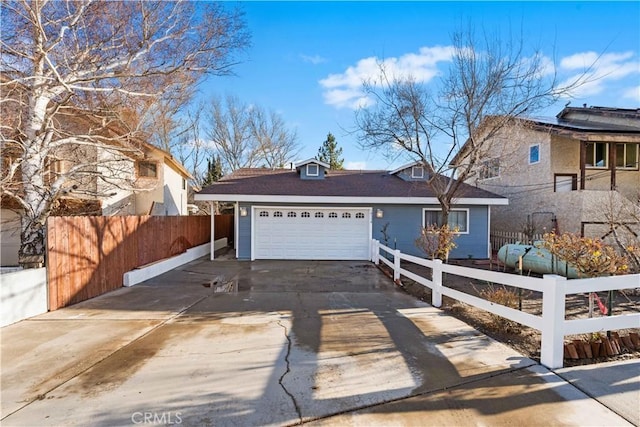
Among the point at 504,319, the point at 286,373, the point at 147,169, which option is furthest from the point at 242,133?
the point at 286,373

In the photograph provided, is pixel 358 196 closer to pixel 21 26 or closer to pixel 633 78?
Result: pixel 633 78

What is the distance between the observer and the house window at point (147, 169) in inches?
699

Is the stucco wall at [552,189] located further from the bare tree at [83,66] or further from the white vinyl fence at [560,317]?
the bare tree at [83,66]

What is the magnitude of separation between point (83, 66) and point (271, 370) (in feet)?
27.9

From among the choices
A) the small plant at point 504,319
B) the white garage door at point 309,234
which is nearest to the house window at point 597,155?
the white garage door at point 309,234

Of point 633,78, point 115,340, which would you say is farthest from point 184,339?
point 633,78

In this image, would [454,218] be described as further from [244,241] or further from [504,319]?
[504,319]

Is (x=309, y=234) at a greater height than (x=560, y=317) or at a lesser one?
greater

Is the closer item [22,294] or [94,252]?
[22,294]

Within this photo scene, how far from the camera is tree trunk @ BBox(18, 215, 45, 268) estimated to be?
614cm

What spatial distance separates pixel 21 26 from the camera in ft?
22.8

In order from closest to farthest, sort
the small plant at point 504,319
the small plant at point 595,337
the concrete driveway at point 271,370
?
the concrete driveway at point 271,370, the small plant at point 595,337, the small plant at point 504,319

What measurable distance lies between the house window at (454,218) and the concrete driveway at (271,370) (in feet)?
25.5

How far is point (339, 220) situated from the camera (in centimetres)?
1359
